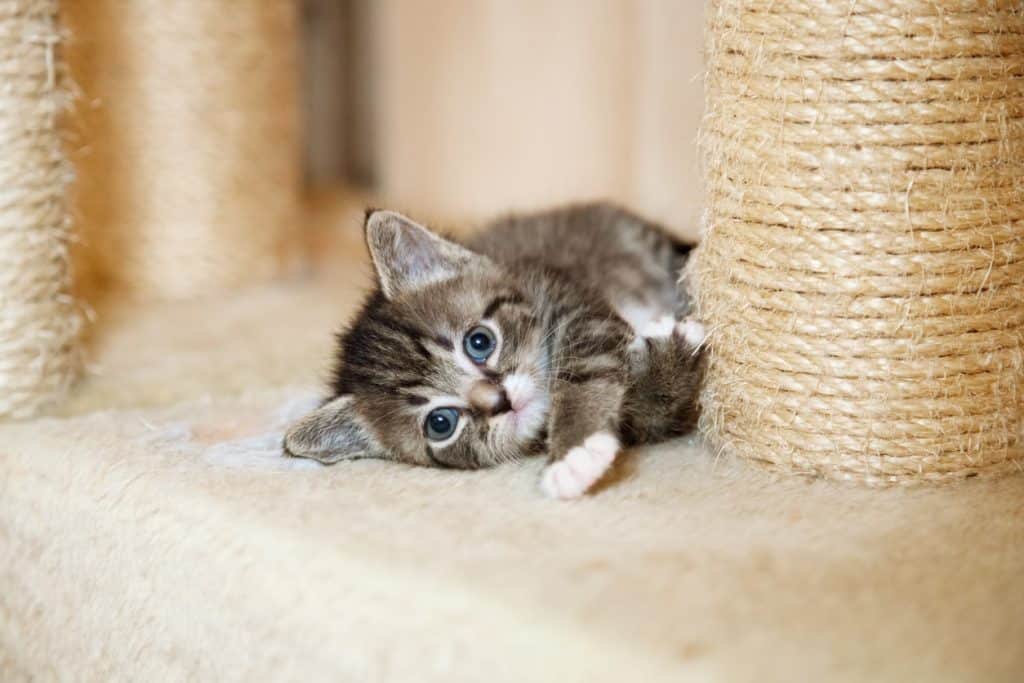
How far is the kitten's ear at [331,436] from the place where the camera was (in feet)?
5.19

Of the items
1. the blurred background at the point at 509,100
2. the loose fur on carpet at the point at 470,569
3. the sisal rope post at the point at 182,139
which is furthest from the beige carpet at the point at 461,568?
the blurred background at the point at 509,100

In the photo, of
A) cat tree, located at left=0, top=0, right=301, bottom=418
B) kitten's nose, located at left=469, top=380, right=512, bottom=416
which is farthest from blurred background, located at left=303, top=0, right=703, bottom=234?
kitten's nose, located at left=469, top=380, right=512, bottom=416

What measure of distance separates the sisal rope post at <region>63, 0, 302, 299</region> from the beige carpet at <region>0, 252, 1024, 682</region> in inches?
36.4

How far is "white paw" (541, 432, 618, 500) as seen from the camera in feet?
4.59

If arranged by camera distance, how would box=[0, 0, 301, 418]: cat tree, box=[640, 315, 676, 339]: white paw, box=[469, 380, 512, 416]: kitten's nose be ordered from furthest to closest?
box=[0, 0, 301, 418]: cat tree, box=[640, 315, 676, 339]: white paw, box=[469, 380, 512, 416]: kitten's nose

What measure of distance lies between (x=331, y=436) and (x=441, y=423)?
17cm

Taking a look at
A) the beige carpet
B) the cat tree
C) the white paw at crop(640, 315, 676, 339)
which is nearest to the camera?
the beige carpet

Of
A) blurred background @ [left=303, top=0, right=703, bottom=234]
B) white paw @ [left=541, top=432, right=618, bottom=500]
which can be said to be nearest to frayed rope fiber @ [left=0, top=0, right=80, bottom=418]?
white paw @ [left=541, top=432, right=618, bottom=500]

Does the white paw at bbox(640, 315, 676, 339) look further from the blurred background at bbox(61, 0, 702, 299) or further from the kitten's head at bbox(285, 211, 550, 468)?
the blurred background at bbox(61, 0, 702, 299)

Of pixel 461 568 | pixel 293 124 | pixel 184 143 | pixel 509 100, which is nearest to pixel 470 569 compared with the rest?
pixel 461 568

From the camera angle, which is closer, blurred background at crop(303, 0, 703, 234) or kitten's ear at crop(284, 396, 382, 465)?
kitten's ear at crop(284, 396, 382, 465)

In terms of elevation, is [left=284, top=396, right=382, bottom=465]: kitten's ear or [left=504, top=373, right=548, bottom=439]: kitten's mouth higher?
[left=504, top=373, right=548, bottom=439]: kitten's mouth

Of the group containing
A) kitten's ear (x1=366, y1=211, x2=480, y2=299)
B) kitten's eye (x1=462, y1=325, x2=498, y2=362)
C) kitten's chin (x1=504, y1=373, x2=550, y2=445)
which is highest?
kitten's ear (x1=366, y1=211, x2=480, y2=299)

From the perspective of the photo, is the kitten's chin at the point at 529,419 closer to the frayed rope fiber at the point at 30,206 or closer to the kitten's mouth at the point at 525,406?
the kitten's mouth at the point at 525,406
